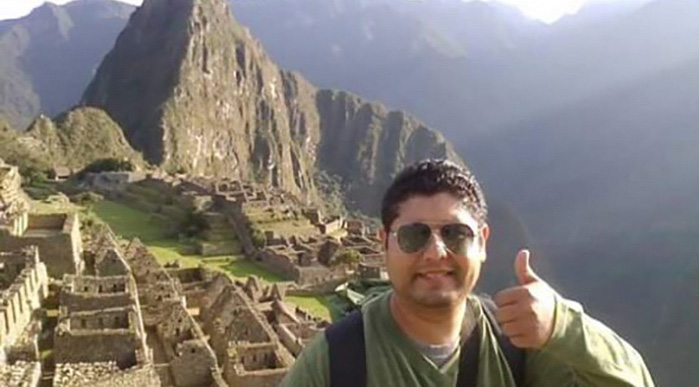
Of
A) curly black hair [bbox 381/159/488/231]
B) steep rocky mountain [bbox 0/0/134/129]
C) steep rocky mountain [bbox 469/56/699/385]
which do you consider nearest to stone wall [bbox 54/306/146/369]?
curly black hair [bbox 381/159/488/231]

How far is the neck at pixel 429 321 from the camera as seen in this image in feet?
9.81

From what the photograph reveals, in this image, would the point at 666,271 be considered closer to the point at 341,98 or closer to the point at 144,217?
the point at 144,217

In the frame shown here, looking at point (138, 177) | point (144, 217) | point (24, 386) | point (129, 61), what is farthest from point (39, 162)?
point (129, 61)

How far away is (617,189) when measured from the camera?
Result: 365ft

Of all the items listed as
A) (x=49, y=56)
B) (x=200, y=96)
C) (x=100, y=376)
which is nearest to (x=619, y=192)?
(x=200, y=96)

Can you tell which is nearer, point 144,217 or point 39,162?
point 144,217

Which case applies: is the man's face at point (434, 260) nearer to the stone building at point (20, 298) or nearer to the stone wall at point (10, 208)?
the stone building at point (20, 298)

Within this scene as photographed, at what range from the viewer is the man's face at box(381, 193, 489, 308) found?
2.95 meters

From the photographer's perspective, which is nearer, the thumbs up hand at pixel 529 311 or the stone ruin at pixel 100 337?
the thumbs up hand at pixel 529 311

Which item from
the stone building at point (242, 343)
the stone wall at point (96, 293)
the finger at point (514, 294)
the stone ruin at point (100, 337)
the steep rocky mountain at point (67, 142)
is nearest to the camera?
the finger at point (514, 294)

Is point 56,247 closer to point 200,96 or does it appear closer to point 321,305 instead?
point 321,305

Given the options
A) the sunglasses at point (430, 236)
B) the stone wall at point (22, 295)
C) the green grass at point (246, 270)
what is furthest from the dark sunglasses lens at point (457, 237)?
the green grass at point (246, 270)

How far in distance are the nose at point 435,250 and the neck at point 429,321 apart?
0.19 metres

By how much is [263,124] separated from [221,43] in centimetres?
1820
